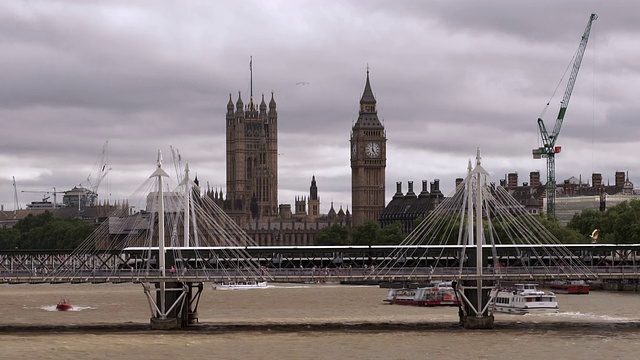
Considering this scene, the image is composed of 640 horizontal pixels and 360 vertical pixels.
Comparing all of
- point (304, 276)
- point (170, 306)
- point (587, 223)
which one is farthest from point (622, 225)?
point (170, 306)

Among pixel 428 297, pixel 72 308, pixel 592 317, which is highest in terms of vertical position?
pixel 428 297

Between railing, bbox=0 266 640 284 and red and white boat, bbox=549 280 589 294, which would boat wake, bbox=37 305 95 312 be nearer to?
railing, bbox=0 266 640 284

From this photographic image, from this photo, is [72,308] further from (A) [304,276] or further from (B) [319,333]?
(B) [319,333]

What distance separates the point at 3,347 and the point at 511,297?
43.1 metres

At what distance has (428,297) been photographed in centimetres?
11681

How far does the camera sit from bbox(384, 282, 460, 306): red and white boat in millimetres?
116500

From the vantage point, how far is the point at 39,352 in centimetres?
7425

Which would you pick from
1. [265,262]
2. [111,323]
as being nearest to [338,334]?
[111,323]

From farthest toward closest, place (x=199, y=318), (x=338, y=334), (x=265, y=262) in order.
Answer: (x=265, y=262) < (x=199, y=318) < (x=338, y=334)

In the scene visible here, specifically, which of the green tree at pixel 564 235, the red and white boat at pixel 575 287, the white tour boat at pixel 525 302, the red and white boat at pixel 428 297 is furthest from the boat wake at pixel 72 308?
the green tree at pixel 564 235

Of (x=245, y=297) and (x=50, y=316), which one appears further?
(x=245, y=297)

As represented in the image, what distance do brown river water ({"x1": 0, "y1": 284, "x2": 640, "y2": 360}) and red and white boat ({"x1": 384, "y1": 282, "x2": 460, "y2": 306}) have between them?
2.11 m

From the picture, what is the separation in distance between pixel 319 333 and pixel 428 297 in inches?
1290

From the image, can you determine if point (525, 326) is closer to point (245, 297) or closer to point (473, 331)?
point (473, 331)
